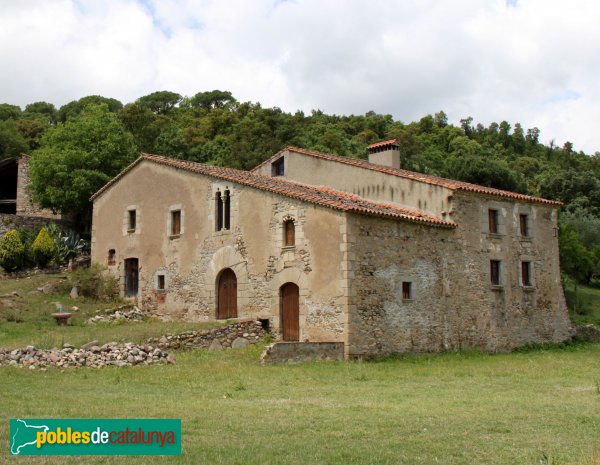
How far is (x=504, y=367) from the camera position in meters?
19.5

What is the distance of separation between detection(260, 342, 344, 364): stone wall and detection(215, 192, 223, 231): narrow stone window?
6.82 m

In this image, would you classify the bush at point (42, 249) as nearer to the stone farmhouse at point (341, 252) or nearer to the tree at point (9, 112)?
the stone farmhouse at point (341, 252)

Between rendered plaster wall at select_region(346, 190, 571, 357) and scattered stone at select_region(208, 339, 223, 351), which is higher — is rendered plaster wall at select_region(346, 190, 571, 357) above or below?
above

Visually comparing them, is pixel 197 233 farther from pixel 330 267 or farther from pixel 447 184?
pixel 447 184

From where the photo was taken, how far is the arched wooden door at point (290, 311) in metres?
21.4

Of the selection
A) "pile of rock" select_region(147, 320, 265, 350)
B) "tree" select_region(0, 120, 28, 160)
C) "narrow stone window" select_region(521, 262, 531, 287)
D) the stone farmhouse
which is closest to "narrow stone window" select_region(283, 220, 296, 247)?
the stone farmhouse

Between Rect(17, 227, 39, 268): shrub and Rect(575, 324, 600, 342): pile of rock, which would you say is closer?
Rect(575, 324, 600, 342): pile of rock

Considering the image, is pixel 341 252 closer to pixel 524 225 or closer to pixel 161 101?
pixel 524 225

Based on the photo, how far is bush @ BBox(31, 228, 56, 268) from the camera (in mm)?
30516

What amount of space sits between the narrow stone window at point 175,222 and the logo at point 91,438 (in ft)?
57.9

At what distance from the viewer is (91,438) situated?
316 inches

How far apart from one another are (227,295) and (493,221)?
32.8 feet

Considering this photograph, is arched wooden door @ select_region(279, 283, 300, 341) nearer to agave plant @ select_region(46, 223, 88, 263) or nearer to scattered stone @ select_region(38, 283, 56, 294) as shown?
scattered stone @ select_region(38, 283, 56, 294)

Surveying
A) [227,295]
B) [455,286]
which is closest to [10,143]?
[227,295]
